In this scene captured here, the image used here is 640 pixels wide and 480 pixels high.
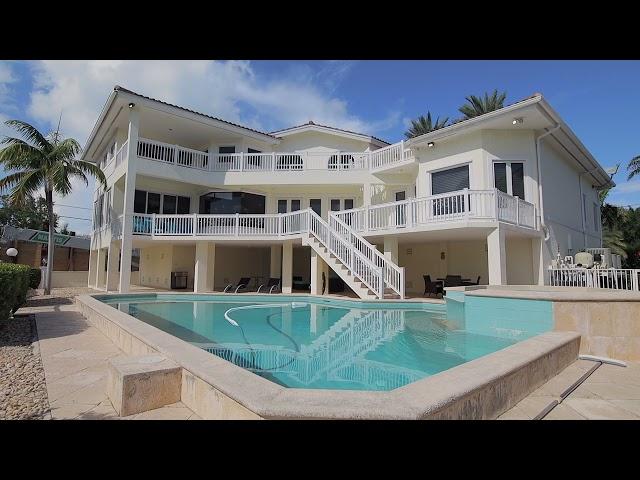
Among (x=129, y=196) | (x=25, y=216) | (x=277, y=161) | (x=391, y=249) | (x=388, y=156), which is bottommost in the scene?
(x=391, y=249)

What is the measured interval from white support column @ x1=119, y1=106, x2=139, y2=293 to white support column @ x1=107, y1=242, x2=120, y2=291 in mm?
1737

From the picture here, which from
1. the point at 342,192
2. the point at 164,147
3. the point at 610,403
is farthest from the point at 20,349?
the point at 342,192

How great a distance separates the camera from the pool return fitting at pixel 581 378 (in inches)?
137

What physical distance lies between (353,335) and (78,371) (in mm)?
4912

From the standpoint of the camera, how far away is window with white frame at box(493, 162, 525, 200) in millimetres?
13664

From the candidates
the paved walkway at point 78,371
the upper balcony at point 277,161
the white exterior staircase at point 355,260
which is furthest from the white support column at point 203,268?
the paved walkway at point 78,371

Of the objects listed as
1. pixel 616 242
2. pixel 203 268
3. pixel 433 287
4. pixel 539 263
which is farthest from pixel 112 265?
pixel 616 242

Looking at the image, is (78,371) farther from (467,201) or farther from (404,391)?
(467,201)

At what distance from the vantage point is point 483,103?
106 ft
